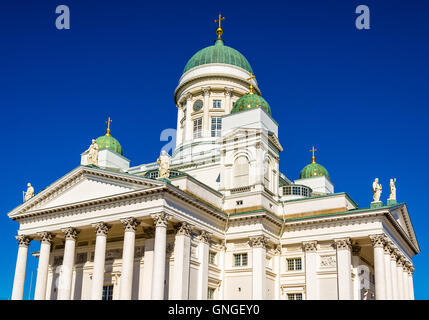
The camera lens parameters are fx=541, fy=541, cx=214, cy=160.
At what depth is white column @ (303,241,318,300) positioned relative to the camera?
4034cm

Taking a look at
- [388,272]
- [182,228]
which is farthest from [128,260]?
[388,272]

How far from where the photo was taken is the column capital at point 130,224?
1427 inches

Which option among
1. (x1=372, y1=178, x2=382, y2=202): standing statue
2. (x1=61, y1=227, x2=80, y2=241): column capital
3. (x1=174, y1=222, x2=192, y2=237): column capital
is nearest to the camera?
(x1=174, y1=222, x2=192, y2=237): column capital

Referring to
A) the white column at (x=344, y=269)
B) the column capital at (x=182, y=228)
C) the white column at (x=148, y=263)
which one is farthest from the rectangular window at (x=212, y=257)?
the white column at (x=344, y=269)

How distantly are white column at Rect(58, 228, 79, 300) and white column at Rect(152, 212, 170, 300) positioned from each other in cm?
731

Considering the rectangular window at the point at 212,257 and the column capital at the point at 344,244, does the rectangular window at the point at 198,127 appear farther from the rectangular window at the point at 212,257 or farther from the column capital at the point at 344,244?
the column capital at the point at 344,244

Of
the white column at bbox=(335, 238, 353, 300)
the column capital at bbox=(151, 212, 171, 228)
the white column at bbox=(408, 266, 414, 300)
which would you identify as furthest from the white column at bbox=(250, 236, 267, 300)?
the white column at bbox=(408, 266, 414, 300)

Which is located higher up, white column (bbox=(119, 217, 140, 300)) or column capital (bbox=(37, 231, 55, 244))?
column capital (bbox=(37, 231, 55, 244))

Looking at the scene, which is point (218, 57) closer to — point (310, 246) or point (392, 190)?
point (392, 190)

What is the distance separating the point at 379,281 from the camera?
1505 inches

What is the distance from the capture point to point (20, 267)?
41.3 metres

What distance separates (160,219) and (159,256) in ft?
7.82

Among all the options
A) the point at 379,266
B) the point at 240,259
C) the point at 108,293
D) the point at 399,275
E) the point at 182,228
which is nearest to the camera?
the point at 182,228

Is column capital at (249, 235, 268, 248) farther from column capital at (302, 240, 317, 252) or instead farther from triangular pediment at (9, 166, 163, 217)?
triangular pediment at (9, 166, 163, 217)
